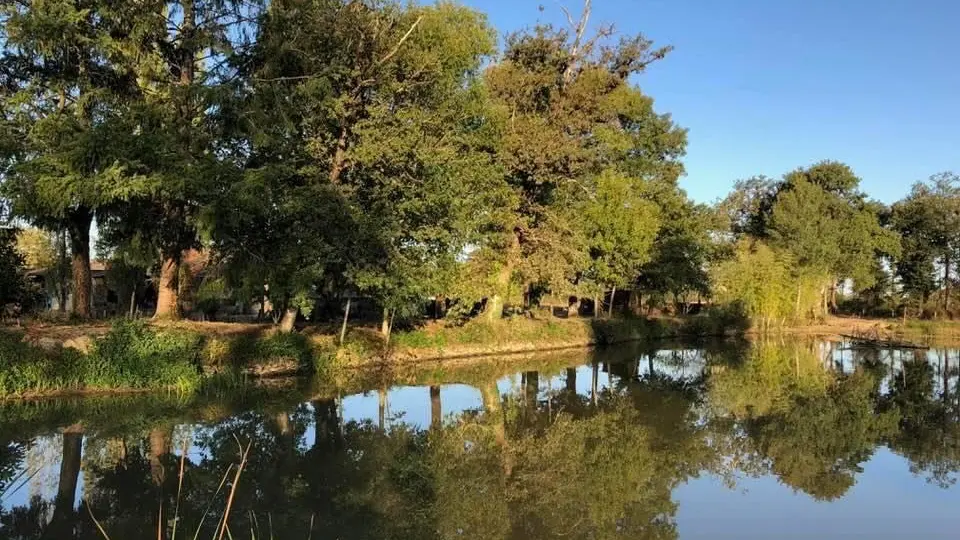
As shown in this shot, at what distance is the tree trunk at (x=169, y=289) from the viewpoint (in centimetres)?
2006

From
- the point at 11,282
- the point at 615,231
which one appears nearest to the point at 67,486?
the point at 11,282

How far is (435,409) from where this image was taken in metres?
16.3

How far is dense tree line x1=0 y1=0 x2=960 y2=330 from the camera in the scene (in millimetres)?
17469

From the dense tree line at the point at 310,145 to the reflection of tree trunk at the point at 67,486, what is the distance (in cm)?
691

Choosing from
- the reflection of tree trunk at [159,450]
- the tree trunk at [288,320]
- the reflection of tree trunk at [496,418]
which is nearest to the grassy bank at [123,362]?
the tree trunk at [288,320]

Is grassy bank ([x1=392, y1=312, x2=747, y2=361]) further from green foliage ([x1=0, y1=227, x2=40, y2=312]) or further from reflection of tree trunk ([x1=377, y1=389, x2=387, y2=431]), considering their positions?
green foliage ([x1=0, y1=227, x2=40, y2=312])

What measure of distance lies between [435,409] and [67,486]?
8331mm

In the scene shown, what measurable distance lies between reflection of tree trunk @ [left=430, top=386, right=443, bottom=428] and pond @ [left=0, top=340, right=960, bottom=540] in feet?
0.37

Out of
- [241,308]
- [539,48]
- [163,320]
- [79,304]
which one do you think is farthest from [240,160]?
[241,308]

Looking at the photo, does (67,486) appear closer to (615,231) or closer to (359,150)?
(359,150)

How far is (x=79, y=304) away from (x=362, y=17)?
39.1ft

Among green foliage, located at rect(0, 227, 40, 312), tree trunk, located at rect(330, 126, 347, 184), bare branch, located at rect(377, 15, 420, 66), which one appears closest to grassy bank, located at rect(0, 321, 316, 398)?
tree trunk, located at rect(330, 126, 347, 184)

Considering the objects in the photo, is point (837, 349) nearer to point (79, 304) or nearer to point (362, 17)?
point (362, 17)

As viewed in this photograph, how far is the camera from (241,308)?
35844mm
